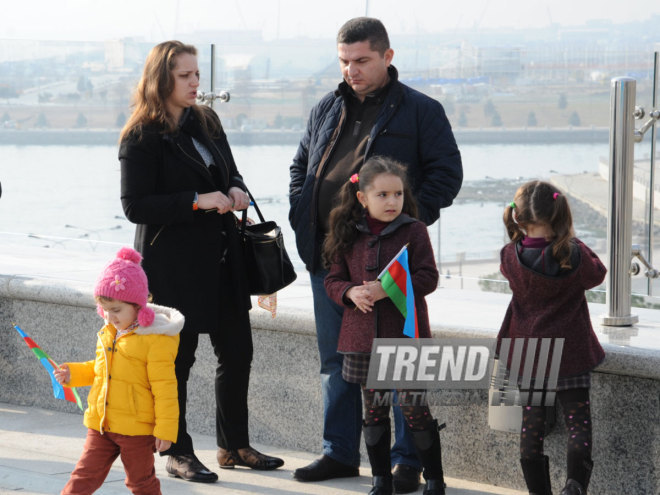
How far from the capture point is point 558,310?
12.9ft

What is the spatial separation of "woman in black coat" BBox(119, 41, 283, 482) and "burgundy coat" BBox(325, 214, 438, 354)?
0.63 m

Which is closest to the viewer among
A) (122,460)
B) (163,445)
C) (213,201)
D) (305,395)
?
(163,445)

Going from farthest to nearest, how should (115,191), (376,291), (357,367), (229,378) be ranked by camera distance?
(115,191), (229,378), (357,367), (376,291)

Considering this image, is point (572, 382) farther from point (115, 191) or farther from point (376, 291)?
point (115, 191)

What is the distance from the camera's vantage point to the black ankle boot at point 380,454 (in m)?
4.14

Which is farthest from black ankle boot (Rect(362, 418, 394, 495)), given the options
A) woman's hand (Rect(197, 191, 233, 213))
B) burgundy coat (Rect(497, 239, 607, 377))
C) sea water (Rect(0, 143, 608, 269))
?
sea water (Rect(0, 143, 608, 269))

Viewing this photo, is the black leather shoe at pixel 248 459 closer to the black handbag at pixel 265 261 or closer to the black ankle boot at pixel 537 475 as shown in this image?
the black handbag at pixel 265 261

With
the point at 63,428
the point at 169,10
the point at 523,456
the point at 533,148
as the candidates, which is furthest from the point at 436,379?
the point at 169,10

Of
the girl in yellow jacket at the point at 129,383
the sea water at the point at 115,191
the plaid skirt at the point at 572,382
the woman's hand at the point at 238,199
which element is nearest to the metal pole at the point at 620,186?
the sea water at the point at 115,191

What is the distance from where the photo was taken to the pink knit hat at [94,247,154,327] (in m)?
3.66

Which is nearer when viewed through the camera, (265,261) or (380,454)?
(380,454)

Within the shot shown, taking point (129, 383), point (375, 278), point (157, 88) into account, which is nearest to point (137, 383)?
point (129, 383)

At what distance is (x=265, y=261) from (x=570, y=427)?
1.39 m

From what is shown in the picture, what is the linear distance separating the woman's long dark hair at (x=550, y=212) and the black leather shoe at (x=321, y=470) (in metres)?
1.26
